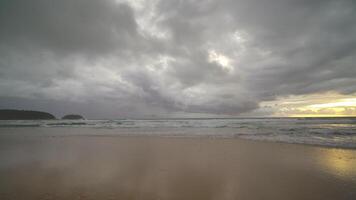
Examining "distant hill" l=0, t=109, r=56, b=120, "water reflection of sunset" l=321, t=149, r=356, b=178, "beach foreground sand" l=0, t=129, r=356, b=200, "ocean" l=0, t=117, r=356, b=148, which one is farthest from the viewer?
"distant hill" l=0, t=109, r=56, b=120

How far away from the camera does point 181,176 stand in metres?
6.52

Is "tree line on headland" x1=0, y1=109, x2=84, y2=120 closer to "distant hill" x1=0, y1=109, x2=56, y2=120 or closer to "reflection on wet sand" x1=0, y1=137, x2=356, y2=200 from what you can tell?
"distant hill" x1=0, y1=109, x2=56, y2=120

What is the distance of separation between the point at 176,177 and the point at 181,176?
0.21 meters

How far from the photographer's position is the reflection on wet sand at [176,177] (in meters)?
5.09

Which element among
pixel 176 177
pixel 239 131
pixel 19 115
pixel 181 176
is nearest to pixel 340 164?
pixel 181 176

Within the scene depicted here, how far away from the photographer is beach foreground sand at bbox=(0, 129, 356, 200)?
5.09m

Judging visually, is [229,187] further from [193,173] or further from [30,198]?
[30,198]

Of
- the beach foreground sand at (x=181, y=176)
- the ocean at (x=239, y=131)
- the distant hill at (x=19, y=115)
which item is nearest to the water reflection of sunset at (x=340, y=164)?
the beach foreground sand at (x=181, y=176)

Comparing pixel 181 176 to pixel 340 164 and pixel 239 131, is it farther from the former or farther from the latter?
pixel 239 131

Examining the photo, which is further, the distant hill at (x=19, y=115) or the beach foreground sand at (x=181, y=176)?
the distant hill at (x=19, y=115)

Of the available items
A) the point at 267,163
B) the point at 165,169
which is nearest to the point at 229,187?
the point at 165,169

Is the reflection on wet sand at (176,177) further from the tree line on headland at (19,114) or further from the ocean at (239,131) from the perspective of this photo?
the tree line on headland at (19,114)

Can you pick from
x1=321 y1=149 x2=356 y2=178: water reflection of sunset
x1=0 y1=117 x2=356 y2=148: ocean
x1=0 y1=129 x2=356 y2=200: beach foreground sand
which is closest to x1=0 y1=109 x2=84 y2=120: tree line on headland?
x1=0 y1=117 x2=356 y2=148: ocean

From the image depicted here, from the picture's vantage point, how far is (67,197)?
4.79 m
